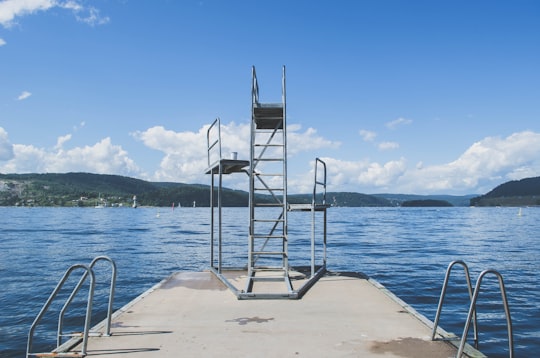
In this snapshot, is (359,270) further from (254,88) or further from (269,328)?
(269,328)

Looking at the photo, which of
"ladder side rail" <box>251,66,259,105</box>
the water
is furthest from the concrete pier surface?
"ladder side rail" <box>251,66,259,105</box>

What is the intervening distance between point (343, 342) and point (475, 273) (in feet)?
57.3

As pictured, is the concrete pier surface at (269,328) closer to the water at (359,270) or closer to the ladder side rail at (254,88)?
the water at (359,270)

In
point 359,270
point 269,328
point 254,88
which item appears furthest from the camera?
point 359,270

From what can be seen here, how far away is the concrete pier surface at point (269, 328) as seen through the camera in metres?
6.07

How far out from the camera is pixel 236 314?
806 cm

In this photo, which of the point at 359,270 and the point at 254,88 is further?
the point at 359,270

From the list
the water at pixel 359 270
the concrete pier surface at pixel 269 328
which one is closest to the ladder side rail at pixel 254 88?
the concrete pier surface at pixel 269 328

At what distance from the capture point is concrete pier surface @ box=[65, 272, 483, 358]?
6074mm

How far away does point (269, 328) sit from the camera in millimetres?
7129

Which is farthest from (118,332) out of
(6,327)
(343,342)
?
(6,327)

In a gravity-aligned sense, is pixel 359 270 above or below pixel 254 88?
below

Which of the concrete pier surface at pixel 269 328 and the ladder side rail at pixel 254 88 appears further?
the ladder side rail at pixel 254 88

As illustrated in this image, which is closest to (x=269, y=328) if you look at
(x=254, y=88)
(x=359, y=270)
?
(x=254, y=88)
